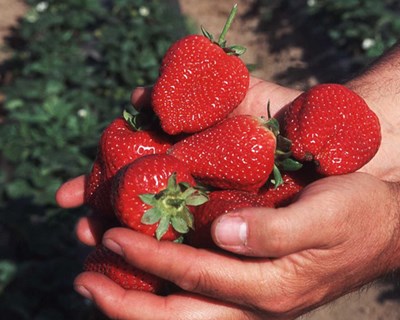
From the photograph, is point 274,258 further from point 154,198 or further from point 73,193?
point 73,193

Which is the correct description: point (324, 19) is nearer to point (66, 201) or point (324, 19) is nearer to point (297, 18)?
point (297, 18)

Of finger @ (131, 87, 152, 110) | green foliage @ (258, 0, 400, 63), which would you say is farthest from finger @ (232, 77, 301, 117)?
green foliage @ (258, 0, 400, 63)

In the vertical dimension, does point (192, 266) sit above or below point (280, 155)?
below

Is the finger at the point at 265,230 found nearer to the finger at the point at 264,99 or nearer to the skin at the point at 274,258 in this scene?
the skin at the point at 274,258

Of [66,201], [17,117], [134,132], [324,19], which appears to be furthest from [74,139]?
[324,19]

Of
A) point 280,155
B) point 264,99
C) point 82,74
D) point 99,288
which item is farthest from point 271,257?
point 82,74

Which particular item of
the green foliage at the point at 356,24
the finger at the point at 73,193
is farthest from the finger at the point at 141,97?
the green foliage at the point at 356,24
